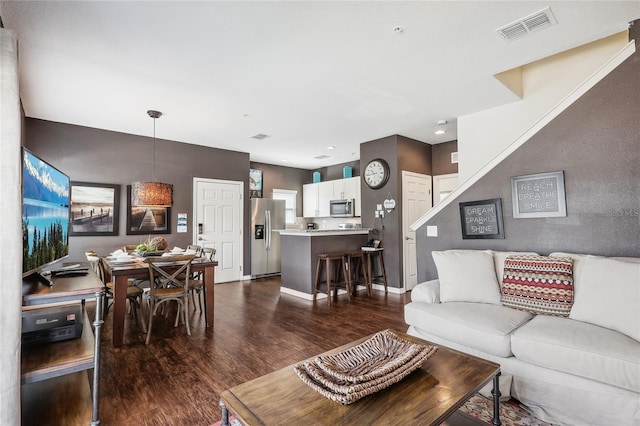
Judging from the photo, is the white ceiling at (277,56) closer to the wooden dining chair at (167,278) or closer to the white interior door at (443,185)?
the white interior door at (443,185)

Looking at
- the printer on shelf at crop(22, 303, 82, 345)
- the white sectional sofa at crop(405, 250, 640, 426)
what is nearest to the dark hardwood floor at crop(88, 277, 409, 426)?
the printer on shelf at crop(22, 303, 82, 345)

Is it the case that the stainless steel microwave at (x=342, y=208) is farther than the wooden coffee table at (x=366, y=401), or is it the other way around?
the stainless steel microwave at (x=342, y=208)

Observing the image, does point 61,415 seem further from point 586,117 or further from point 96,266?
point 586,117

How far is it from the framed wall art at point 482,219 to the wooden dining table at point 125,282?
2859 mm

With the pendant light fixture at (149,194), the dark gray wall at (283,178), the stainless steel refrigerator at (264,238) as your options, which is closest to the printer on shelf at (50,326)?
the pendant light fixture at (149,194)

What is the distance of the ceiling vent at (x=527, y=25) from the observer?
2.29 m

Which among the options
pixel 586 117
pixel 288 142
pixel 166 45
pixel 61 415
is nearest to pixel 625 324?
pixel 586 117

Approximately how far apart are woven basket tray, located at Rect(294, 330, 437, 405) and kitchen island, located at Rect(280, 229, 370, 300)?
305cm

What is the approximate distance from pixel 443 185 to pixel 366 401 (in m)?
5.14

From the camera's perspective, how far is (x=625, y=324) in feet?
6.20

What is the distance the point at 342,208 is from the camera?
6883mm

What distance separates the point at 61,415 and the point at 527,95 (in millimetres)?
5153

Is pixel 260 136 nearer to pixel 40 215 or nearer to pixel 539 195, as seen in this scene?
pixel 40 215

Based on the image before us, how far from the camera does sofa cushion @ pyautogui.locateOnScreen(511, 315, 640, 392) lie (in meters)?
1.63
